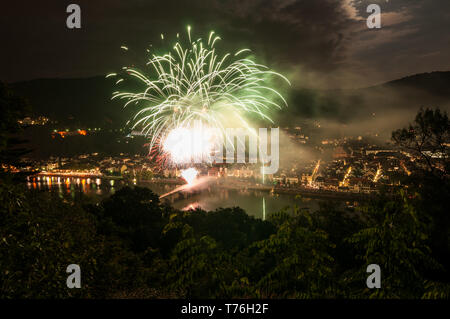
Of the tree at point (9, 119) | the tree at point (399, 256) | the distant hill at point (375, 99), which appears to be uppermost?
the distant hill at point (375, 99)

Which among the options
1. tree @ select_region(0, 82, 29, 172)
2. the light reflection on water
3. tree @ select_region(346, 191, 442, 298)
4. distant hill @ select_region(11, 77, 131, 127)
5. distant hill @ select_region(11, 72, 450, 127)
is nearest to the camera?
tree @ select_region(346, 191, 442, 298)

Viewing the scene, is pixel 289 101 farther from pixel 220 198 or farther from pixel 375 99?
pixel 220 198

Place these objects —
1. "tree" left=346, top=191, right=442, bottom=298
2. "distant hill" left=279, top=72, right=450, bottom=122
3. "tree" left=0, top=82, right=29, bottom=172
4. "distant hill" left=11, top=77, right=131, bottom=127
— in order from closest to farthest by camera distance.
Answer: "tree" left=346, top=191, right=442, bottom=298
"tree" left=0, top=82, right=29, bottom=172
"distant hill" left=279, top=72, right=450, bottom=122
"distant hill" left=11, top=77, right=131, bottom=127

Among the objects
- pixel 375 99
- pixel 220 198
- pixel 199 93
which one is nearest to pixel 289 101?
pixel 375 99

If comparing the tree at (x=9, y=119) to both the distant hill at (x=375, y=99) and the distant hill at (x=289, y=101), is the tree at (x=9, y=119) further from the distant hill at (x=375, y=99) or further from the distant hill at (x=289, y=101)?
the distant hill at (x=289, y=101)

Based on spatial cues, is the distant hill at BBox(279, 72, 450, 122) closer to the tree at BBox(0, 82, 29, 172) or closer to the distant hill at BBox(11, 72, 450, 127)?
the distant hill at BBox(11, 72, 450, 127)

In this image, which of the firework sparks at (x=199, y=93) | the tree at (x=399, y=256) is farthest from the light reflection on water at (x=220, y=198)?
the tree at (x=399, y=256)

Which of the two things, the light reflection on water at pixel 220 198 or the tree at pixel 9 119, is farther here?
the light reflection on water at pixel 220 198

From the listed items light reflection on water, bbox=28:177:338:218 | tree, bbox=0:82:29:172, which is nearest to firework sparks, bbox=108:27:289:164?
tree, bbox=0:82:29:172
